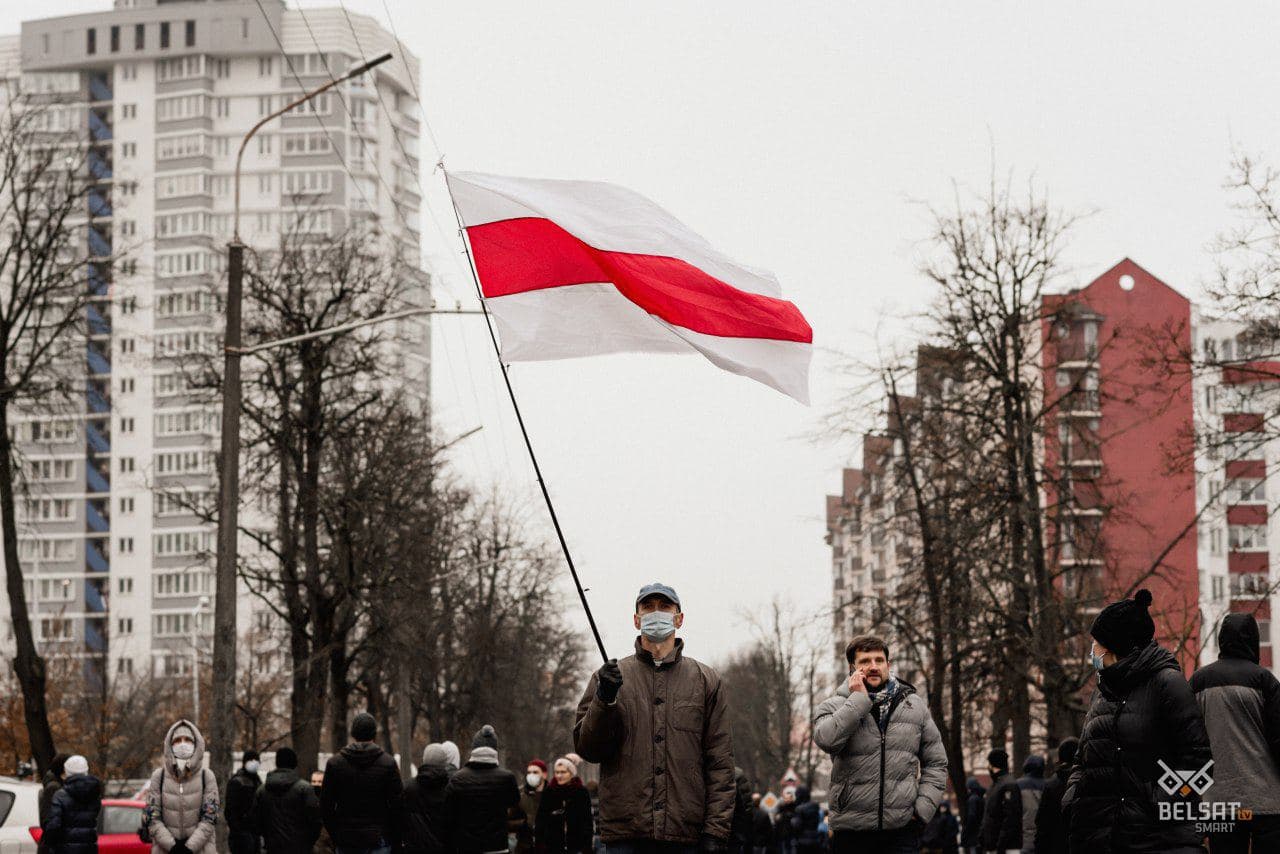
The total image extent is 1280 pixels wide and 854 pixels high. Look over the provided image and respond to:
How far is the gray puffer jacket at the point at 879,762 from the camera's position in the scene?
1045 centimetres

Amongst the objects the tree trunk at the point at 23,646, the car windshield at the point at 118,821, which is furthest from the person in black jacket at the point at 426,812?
the tree trunk at the point at 23,646

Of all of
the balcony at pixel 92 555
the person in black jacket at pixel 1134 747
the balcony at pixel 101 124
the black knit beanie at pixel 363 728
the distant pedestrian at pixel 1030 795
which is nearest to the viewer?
the person in black jacket at pixel 1134 747

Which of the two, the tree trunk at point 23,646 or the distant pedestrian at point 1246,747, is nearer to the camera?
the distant pedestrian at point 1246,747

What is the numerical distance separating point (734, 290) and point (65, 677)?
2655 inches

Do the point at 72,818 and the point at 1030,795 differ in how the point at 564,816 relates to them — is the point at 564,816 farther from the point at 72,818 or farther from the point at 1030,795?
the point at 1030,795

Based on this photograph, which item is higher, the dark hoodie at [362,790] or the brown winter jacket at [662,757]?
the brown winter jacket at [662,757]

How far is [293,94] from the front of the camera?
138000 millimetres

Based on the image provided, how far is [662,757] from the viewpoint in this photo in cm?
936

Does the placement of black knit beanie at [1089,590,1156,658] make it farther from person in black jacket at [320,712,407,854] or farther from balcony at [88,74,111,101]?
balcony at [88,74,111,101]

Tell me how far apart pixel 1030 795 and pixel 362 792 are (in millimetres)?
8845

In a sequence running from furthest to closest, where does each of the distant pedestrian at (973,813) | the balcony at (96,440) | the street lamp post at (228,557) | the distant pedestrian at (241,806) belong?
the balcony at (96,440), the distant pedestrian at (973,813), the street lamp post at (228,557), the distant pedestrian at (241,806)

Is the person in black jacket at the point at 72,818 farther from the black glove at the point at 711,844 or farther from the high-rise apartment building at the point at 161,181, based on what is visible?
the high-rise apartment building at the point at 161,181

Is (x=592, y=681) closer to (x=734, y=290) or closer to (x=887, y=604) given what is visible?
(x=734, y=290)

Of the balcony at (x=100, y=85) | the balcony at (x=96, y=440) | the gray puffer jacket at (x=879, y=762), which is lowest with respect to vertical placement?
the gray puffer jacket at (x=879, y=762)
